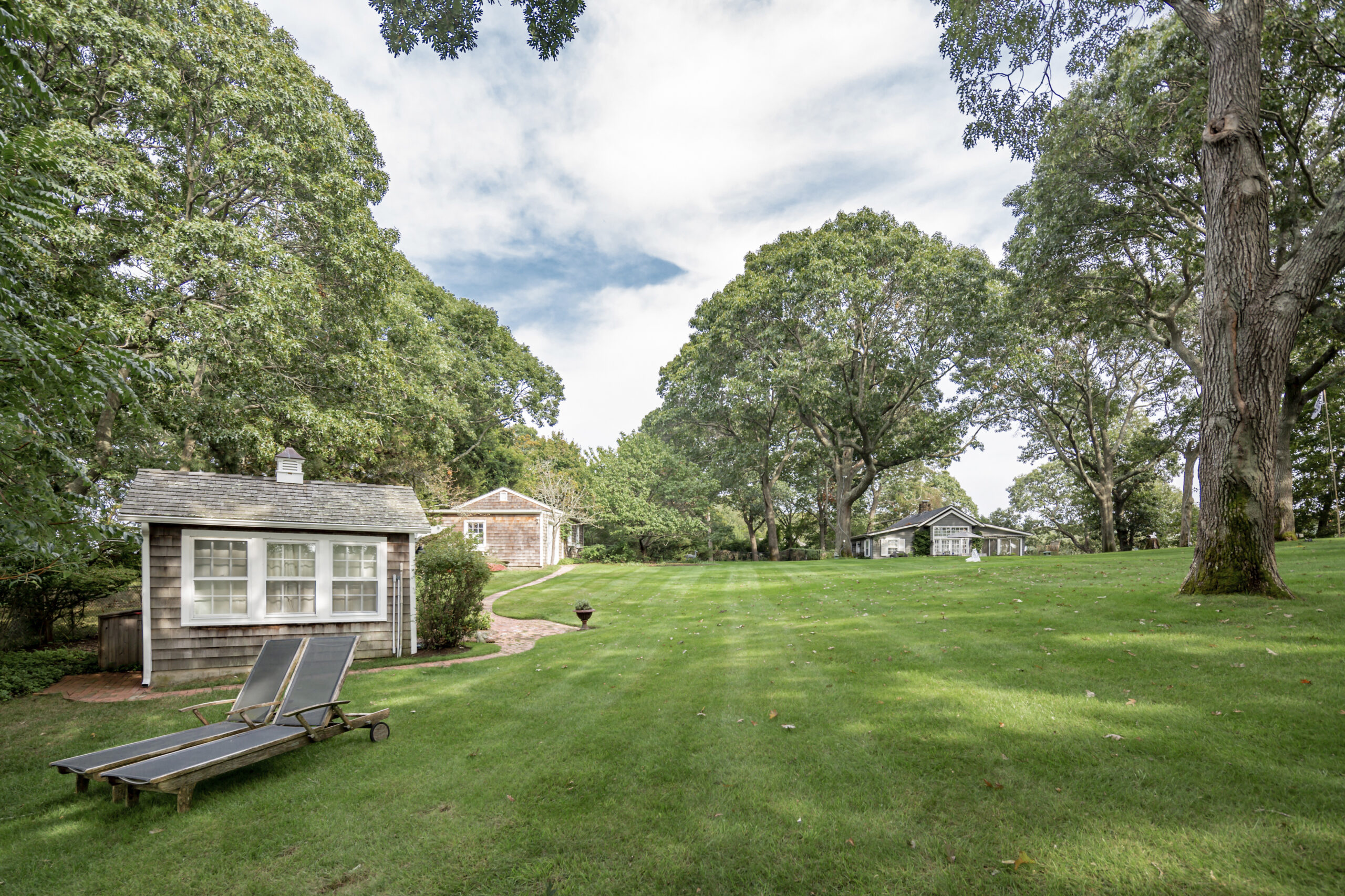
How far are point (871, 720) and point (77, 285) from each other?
16545 mm

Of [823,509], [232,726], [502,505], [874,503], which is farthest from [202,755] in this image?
[874,503]

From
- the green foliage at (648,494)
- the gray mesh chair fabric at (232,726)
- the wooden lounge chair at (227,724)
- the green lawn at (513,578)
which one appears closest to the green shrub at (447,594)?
the wooden lounge chair at (227,724)

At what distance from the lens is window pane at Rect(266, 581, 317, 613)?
9.88 m

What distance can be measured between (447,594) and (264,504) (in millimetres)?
3692

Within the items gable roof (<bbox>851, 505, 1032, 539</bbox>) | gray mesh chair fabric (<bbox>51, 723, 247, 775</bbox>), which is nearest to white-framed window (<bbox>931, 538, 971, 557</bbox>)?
gable roof (<bbox>851, 505, 1032, 539</bbox>)

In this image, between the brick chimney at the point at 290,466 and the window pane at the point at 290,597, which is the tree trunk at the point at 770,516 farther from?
the window pane at the point at 290,597

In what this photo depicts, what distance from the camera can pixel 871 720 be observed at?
5238mm

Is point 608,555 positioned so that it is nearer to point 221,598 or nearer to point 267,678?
point 221,598

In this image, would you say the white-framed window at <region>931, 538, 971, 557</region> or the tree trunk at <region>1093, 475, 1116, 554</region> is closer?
the tree trunk at <region>1093, 475, 1116, 554</region>

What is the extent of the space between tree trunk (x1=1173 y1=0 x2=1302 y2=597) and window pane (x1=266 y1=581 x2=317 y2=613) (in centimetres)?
1476

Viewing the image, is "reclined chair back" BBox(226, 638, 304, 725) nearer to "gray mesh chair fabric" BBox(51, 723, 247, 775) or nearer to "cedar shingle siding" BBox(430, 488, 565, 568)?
"gray mesh chair fabric" BBox(51, 723, 247, 775)

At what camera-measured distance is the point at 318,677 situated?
6.16 m

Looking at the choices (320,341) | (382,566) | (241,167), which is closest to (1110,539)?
(382,566)

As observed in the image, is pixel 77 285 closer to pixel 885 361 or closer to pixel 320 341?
pixel 320 341
